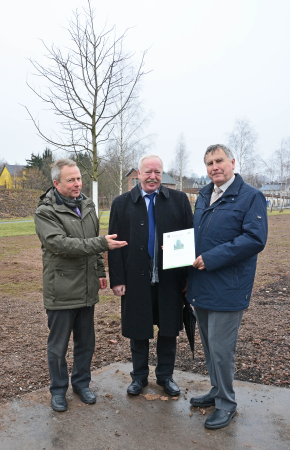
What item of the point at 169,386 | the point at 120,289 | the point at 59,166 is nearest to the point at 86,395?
the point at 169,386

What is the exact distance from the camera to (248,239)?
8.90ft

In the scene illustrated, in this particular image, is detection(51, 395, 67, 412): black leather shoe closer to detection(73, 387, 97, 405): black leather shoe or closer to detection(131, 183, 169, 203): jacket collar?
detection(73, 387, 97, 405): black leather shoe

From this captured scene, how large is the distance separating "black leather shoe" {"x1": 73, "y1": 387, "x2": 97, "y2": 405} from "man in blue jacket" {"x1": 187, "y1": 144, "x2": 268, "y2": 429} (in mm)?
A: 1045

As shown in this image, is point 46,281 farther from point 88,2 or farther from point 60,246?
point 88,2

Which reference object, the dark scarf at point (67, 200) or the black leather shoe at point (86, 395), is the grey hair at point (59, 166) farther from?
the black leather shoe at point (86, 395)

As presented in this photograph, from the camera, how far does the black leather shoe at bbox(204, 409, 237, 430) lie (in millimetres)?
2797

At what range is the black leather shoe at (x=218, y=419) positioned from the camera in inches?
110

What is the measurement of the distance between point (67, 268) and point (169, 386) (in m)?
1.50

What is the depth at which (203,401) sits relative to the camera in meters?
3.15

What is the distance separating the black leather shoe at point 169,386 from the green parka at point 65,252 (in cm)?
110

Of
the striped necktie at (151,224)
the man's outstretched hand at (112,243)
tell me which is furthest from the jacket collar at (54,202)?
the striped necktie at (151,224)

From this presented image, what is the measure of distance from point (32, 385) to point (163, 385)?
1.35m

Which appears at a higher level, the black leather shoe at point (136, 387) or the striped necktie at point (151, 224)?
the striped necktie at point (151, 224)

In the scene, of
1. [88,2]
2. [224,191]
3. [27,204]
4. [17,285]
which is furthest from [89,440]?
[27,204]
